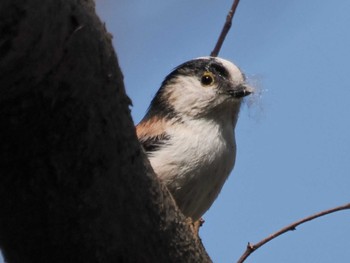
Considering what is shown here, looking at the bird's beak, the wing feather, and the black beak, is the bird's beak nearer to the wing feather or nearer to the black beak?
the black beak

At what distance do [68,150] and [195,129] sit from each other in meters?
2.23

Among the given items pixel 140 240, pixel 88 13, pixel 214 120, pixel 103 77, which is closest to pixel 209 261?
pixel 140 240

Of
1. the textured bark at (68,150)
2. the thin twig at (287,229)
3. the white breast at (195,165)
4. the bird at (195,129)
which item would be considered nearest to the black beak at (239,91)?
the bird at (195,129)

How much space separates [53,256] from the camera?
2.34 metres

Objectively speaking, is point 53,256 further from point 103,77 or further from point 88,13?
point 88,13

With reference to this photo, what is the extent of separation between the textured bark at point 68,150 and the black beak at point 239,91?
212 cm

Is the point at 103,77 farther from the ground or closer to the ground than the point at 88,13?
A: closer to the ground

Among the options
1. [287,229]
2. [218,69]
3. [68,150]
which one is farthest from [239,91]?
[68,150]

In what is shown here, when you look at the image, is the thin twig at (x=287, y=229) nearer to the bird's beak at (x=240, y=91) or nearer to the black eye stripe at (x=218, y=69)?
the bird's beak at (x=240, y=91)

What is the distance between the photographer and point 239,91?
181 inches

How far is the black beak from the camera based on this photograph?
4.59m

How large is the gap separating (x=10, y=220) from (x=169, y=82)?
2815 millimetres

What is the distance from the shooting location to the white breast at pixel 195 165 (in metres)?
3.95

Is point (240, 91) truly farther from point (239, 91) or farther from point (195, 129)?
point (195, 129)
